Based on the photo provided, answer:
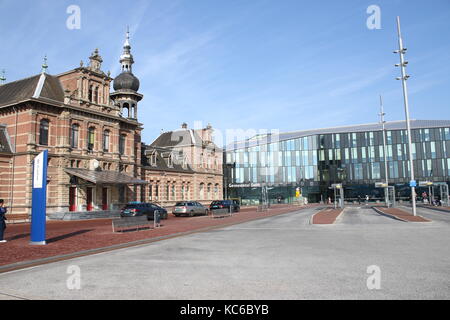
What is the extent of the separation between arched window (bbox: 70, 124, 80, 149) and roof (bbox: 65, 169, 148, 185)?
101 inches

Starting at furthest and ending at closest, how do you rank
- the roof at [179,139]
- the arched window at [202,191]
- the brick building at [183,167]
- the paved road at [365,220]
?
the roof at [179,139] < the arched window at [202,191] < the brick building at [183,167] < the paved road at [365,220]

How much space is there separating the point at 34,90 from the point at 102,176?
31.7 ft

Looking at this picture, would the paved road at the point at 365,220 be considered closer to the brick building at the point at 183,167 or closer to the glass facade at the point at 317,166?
the brick building at the point at 183,167

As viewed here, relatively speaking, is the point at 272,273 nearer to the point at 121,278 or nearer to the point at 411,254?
the point at 121,278

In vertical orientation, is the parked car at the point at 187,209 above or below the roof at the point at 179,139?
below

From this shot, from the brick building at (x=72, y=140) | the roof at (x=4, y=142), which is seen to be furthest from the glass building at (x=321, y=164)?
the roof at (x=4, y=142)

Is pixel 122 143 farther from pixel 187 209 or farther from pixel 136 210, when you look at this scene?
pixel 136 210

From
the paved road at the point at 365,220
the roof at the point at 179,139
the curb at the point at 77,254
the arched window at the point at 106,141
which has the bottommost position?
the paved road at the point at 365,220

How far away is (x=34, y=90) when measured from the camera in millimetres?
31062

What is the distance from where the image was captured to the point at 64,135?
31.0 meters

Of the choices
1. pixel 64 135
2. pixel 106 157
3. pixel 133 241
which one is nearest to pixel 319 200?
pixel 106 157

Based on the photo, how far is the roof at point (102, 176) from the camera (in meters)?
30.4

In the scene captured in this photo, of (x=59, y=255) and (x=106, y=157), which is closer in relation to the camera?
(x=59, y=255)
